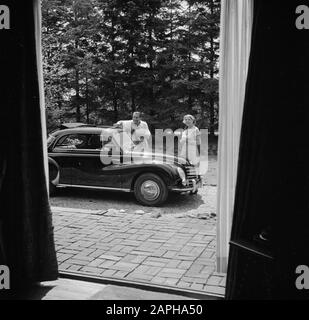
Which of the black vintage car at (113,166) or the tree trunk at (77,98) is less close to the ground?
the tree trunk at (77,98)

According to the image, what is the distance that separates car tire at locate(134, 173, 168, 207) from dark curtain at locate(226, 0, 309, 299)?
409 cm

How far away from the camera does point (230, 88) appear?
150 inches

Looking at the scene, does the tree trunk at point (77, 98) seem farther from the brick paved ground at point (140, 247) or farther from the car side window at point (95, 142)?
the brick paved ground at point (140, 247)

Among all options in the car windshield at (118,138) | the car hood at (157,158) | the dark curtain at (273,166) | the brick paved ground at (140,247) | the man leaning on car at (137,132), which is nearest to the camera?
the dark curtain at (273,166)

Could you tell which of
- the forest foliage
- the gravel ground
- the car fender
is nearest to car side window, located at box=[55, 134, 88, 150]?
the gravel ground

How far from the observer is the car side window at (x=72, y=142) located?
7.95 meters

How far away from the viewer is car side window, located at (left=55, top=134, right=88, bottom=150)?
795 cm

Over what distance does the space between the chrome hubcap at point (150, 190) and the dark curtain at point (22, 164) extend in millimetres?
3657

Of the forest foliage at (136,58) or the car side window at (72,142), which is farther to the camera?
the forest foliage at (136,58)

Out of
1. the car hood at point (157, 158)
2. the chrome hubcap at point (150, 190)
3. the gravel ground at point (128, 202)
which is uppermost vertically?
the car hood at point (157, 158)

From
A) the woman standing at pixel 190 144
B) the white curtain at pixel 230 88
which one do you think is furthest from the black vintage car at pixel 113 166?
the white curtain at pixel 230 88

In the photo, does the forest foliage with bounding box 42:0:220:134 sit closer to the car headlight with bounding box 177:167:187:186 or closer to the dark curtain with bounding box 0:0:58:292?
the car headlight with bounding box 177:167:187:186

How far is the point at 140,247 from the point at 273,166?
2559 mm

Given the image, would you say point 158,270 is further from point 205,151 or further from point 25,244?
point 205,151
